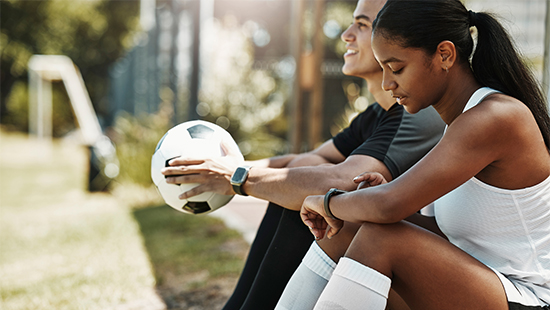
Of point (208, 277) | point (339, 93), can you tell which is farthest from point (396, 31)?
point (339, 93)

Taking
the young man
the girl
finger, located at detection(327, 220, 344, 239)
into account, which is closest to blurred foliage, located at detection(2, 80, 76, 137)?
the young man

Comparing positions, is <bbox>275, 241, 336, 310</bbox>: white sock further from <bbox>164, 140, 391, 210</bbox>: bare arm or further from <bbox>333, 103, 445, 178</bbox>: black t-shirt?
<bbox>333, 103, 445, 178</bbox>: black t-shirt

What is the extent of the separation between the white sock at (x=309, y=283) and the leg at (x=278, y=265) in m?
0.26

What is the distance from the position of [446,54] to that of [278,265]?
3.09 feet

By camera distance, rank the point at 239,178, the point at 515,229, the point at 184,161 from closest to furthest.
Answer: the point at 515,229, the point at 239,178, the point at 184,161

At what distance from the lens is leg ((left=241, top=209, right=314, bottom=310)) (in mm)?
1806

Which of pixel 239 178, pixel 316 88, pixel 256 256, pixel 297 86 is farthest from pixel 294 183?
pixel 297 86

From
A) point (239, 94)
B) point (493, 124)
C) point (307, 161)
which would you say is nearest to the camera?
point (493, 124)

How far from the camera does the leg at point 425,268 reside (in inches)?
50.8

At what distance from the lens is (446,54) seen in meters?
1.38

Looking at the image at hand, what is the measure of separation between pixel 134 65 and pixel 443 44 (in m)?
11.6

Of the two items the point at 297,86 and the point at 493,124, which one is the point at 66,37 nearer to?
the point at 297,86

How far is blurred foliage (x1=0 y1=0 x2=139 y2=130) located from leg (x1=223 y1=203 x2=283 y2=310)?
734 inches

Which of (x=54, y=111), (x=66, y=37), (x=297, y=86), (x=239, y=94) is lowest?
(x=54, y=111)
